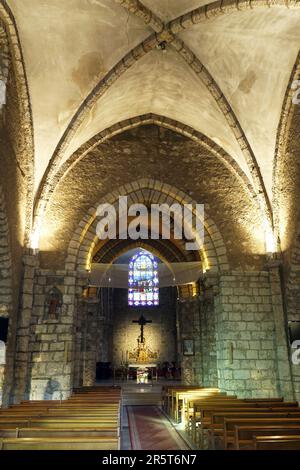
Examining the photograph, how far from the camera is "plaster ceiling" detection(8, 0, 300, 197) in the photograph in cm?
689

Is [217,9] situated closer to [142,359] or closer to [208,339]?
[208,339]

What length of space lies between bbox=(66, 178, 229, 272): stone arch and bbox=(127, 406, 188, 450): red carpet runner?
12.0ft

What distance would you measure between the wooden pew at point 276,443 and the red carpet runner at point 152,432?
302 centimetres

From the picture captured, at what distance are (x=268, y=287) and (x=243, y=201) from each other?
2.22 metres

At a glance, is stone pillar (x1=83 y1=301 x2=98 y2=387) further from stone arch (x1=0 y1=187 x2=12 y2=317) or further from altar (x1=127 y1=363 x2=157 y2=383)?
stone arch (x1=0 y1=187 x2=12 y2=317)

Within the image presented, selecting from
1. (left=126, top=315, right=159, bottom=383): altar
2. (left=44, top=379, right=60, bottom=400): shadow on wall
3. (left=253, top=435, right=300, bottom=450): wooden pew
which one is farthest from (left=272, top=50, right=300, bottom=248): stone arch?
(left=126, top=315, right=159, bottom=383): altar

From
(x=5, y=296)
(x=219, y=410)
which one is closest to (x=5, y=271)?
(x=5, y=296)

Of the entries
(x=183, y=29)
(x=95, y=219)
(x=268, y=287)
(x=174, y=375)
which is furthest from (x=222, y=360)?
(x=174, y=375)

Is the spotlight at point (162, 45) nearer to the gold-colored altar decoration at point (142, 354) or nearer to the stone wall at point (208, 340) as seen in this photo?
the stone wall at point (208, 340)

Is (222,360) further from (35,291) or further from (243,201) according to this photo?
(35,291)

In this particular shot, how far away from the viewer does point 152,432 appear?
7.38 metres

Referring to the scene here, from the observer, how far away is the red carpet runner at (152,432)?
6.14 metres

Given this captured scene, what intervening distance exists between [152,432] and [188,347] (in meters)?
5.71

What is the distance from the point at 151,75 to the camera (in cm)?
880
